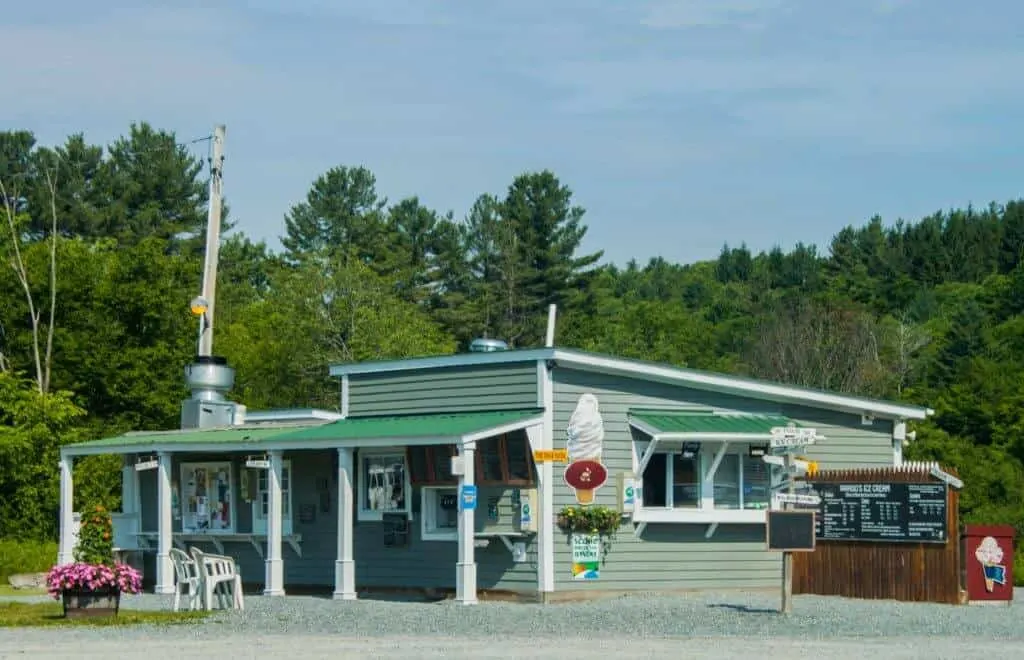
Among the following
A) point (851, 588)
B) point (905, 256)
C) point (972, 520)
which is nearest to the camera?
point (851, 588)

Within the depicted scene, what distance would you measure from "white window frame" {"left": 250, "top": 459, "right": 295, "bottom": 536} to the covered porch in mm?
23

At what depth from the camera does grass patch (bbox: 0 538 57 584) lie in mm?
33656

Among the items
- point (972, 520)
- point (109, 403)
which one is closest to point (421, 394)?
point (972, 520)

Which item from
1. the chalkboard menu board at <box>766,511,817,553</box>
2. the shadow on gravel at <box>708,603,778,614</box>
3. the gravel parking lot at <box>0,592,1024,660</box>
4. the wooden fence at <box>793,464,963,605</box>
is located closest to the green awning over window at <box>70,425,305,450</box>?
the gravel parking lot at <box>0,592,1024,660</box>

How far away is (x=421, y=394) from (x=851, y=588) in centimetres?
705

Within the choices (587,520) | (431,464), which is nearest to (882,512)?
(587,520)

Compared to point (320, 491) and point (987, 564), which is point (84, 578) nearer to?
point (320, 491)

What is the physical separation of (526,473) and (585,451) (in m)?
0.90

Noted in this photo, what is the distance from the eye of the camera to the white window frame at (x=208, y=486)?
29531 millimetres

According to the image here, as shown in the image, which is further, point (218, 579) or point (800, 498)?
point (800, 498)

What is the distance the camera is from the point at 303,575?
92.8ft

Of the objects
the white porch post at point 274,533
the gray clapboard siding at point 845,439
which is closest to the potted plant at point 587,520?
the gray clapboard siding at point 845,439

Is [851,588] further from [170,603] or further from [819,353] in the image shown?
[819,353]

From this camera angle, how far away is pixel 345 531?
85.5 ft
